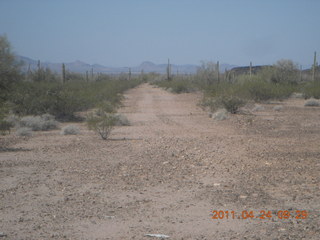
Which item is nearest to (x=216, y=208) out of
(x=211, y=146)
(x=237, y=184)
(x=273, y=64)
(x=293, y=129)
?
(x=237, y=184)

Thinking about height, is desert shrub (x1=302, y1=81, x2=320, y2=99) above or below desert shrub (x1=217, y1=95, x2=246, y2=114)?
above

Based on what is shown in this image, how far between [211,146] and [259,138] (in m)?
2.35

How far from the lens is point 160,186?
315 inches

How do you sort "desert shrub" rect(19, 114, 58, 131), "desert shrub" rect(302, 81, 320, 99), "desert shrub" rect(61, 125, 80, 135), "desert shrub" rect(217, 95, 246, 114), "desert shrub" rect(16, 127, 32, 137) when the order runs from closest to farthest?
"desert shrub" rect(16, 127, 32, 137)
"desert shrub" rect(61, 125, 80, 135)
"desert shrub" rect(19, 114, 58, 131)
"desert shrub" rect(217, 95, 246, 114)
"desert shrub" rect(302, 81, 320, 99)

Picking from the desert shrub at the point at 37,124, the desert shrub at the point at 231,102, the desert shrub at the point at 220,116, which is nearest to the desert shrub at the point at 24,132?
the desert shrub at the point at 37,124

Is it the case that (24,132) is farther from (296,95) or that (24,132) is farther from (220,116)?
(296,95)

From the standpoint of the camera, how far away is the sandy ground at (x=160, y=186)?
→ 5.86 meters

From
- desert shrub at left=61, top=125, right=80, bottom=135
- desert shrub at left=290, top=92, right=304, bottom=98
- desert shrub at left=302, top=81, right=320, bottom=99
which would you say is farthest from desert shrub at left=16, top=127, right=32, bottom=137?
desert shrub at left=290, top=92, right=304, bottom=98

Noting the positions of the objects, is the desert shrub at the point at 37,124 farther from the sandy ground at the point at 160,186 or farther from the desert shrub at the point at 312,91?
the desert shrub at the point at 312,91

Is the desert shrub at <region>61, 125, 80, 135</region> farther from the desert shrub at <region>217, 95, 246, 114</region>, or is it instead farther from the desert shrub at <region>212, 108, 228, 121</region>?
the desert shrub at <region>217, 95, 246, 114</region>
